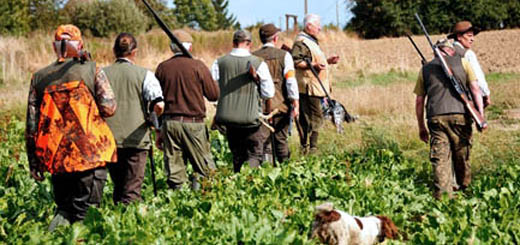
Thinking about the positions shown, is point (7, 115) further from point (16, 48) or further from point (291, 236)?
point (16, 48)

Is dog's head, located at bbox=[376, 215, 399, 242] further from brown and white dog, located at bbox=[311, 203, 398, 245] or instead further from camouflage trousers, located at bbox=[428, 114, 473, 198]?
camouflage trousers, located at bbox=[428, 114, 473, 198]

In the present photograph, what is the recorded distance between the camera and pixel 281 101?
325 inches

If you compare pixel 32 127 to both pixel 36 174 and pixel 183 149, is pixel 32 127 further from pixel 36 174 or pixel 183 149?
pixel 183 149

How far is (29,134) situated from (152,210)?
4.05 feet

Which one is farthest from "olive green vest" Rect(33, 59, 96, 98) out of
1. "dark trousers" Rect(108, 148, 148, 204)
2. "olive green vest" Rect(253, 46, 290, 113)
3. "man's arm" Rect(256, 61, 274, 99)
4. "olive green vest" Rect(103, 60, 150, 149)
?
"olive green vest" Rect(253, 46, 290, 113)

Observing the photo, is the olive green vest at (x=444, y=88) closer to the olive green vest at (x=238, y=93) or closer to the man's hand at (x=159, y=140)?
the olive green vest at (x=238, y=93)

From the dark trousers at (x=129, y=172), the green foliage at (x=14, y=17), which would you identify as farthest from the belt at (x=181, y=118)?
the green foliage at (x=14, y=17)

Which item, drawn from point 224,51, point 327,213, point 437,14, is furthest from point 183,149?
point 437,14

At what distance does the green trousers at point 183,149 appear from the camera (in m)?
6.75

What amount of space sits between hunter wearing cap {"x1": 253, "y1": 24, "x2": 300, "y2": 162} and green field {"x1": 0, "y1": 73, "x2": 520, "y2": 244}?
827 millimetres

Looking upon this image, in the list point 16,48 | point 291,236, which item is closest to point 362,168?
point 291,236

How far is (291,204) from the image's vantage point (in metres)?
5.56

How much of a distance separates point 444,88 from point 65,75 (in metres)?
3.74

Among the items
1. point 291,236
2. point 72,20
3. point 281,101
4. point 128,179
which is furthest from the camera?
point 72,20
